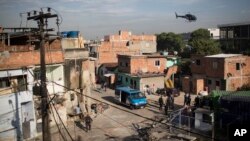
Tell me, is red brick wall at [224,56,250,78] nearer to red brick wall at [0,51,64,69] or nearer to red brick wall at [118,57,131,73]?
red brick wall at [118,57,131,73]

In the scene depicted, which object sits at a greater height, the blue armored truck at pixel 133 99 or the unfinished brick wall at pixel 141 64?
the unfinished brick wall at pixel 141 64

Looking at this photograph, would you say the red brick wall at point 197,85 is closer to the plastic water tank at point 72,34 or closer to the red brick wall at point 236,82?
the red brick wall at point 236,82

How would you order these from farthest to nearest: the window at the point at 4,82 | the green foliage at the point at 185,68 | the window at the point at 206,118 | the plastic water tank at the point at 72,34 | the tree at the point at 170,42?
the tree at the point at 170,42
the green foliage at the point at 185,68
the plastic water tank at the point at 72,34
the window at the point at 206,118
the window at the point at 4,82

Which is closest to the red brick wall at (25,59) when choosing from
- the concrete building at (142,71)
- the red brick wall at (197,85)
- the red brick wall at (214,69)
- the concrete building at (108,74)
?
the concrete building at (142,71)

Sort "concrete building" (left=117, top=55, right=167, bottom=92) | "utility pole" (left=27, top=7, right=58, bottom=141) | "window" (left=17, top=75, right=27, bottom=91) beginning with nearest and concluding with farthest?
1. "utility pole" (left=27, top=7, right=58, bottom=141)
2. "window" (left=17, top=75, right=27, bottom=91)
3. "concrete building" (left=117, top=55, right=167, bottom=92)

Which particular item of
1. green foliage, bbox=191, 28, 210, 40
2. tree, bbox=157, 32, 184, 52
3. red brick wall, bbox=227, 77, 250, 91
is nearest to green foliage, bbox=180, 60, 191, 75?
red brick wall, bbox=227, 77, 250, 91

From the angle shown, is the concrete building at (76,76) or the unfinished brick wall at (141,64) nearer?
the concrete building at (76,76)
